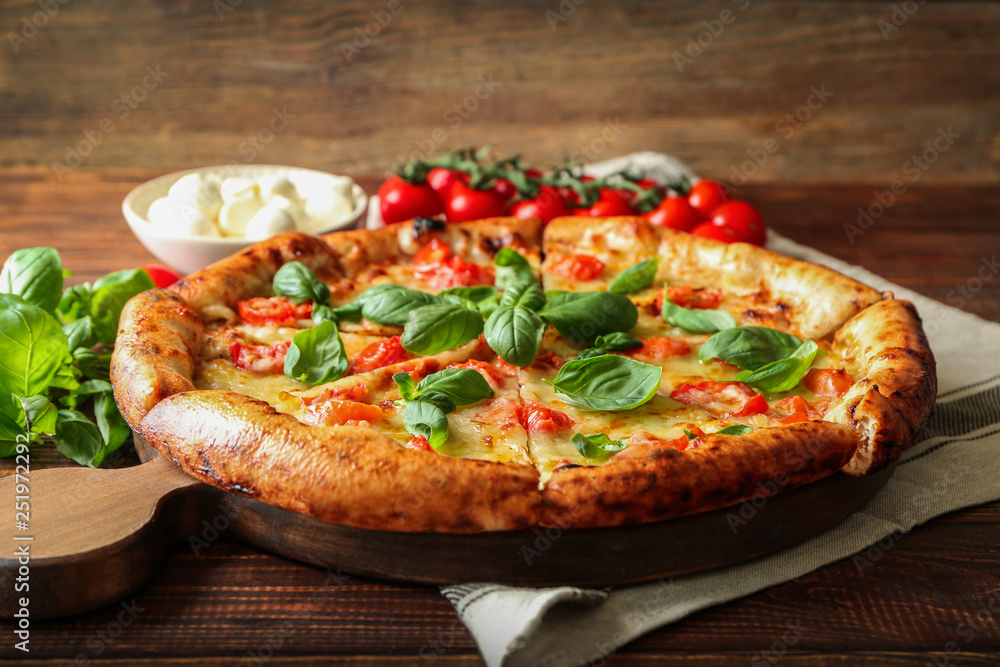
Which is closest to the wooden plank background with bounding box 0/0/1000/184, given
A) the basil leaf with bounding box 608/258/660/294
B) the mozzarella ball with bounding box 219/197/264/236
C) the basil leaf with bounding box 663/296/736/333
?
the mozzarella ball with bounding box 219/197/264/236

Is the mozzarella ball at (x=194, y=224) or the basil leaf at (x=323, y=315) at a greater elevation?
the basil leaf at (x=323, y=315)

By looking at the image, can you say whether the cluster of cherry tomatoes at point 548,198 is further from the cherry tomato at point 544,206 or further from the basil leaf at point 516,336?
the basil leaf at point 516,336

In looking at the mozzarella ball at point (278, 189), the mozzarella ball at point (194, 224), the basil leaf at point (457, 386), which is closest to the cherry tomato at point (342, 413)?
the basil leaf at point (457, 386)

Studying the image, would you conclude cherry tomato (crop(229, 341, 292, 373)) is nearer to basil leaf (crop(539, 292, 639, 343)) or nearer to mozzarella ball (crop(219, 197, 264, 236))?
basil leaf (crop(539, 292, 639, 343))

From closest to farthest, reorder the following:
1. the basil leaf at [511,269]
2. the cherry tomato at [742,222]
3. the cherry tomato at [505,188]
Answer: the basil leaf at [511,269], the cherry tomato at [742,222], the cherry tomato at [505,188]

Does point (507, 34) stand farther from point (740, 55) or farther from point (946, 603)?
point (946, 603)

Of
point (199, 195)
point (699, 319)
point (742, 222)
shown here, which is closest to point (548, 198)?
point (742, 222)
